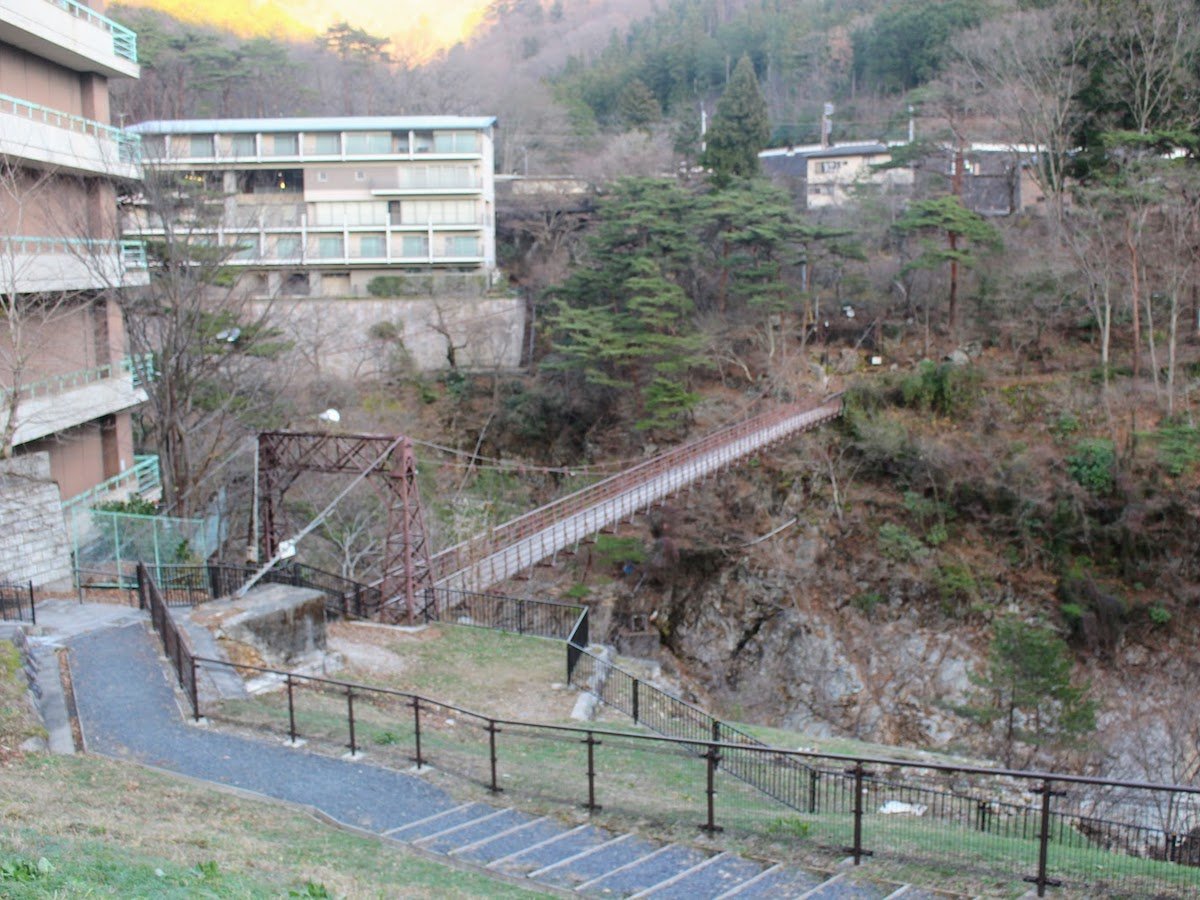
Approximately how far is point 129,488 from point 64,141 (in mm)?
7410

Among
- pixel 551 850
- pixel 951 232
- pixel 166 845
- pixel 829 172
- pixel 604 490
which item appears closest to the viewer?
pixel 166 845

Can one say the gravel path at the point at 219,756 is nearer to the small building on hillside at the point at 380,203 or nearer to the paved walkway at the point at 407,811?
the paved walkway at the point at 407,811

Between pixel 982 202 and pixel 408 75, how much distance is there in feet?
125

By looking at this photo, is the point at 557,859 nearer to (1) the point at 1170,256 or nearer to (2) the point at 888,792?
(2) the point at 888,792

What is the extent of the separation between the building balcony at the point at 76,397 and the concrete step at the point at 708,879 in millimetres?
13256

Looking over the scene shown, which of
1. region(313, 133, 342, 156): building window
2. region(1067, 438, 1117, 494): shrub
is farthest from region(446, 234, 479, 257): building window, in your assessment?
region(1067, 438, 1117, 494): shrub

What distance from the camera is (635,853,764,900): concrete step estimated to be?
686cm

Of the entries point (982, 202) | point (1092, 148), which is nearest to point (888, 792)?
point (1092, 148)

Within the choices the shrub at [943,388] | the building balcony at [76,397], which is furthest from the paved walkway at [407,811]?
the shrub at [943,388]

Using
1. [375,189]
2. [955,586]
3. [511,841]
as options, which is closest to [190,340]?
[511,841]

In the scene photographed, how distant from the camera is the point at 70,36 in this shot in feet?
63.6

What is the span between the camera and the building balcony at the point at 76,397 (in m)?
18.1

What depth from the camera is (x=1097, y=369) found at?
26.3 m

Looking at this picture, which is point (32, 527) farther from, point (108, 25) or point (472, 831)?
point (108, 25)
